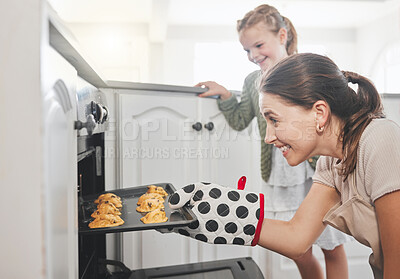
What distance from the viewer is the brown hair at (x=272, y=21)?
45.4 inches

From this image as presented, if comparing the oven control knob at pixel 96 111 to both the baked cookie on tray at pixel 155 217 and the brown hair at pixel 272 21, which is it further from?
the brown hair at pixel 272 21

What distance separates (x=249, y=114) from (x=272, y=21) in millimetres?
307

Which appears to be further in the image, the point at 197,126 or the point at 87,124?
the point at 197,126

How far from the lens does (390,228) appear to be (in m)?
0.62

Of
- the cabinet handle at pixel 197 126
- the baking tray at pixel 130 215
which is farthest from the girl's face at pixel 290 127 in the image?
the cabinet handle at pixel 197 126

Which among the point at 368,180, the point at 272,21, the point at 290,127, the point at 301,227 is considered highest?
the point at 272,21

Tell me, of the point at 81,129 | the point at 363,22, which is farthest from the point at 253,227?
the point at 363,22

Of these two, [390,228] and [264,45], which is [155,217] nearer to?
[390,228]

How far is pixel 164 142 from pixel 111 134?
0.16 metres

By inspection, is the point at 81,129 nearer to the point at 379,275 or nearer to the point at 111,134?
the point at 111,134

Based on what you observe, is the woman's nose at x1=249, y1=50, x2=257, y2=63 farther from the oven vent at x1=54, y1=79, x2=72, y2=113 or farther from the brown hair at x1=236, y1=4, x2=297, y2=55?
the oven vent at x1=54, y1=79, x2=72, y2=113

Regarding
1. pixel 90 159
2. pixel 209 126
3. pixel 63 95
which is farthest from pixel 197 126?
pixel 63 95

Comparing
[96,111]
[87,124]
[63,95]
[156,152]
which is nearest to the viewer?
[63,95]

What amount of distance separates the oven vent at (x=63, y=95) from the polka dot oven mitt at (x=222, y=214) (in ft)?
1.04
